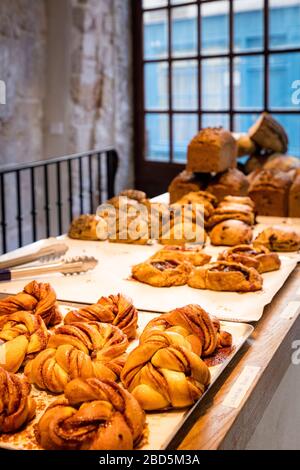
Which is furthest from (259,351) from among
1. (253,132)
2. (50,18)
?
(50,18)

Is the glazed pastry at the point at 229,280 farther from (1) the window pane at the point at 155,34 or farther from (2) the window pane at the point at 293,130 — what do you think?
(1) the window pane at the point at 155,34

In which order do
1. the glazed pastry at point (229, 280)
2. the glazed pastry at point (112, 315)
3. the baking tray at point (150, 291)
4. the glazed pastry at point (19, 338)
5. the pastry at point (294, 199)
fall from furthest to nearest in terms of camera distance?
the pastry at point (294, 199) → the glazed pastry at point (229, 280) → the baking tray at point (150, 291) → the glazed pastry at point (112, 315) → the glazed pastry at point (19, 338)

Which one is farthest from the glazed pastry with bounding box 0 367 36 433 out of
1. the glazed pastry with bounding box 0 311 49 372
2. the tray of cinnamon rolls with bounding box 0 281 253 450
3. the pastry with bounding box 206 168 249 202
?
the pastry with bounding box 206 168 249 202

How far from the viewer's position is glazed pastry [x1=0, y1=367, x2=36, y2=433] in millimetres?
812

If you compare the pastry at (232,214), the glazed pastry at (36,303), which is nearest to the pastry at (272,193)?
the pastry at (232,214)

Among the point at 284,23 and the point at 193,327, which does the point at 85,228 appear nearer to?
the point at 193,327

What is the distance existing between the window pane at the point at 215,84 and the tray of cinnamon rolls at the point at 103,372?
3.22 meters

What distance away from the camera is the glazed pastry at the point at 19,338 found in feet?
3.22

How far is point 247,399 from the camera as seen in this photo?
0.93 meters

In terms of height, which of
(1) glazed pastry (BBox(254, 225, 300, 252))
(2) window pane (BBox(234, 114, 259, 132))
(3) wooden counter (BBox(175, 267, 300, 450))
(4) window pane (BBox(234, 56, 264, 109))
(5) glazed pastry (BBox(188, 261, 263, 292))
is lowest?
(3) wooden counter (BBox(175, 267, 300, 450))

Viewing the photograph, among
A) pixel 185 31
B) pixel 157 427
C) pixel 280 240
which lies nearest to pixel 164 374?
pixel 157 427

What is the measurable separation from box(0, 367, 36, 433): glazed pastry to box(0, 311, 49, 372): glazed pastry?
0.11 meters

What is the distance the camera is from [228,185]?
232 centimetres

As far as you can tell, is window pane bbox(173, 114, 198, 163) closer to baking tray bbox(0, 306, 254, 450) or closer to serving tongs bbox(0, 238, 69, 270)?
serving tongs bbox(0, 238, 69, 270)
